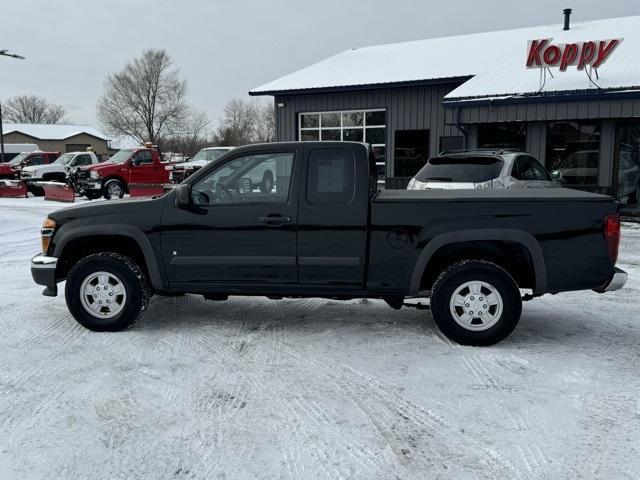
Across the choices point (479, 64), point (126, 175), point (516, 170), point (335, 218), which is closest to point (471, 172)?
point (516, 170)

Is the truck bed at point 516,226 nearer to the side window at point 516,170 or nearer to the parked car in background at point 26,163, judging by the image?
the side window at point 516,170

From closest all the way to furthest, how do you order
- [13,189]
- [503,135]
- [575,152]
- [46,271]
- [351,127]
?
[46,271] → [575,152] → [503,135] → [351,127] → [13,189]

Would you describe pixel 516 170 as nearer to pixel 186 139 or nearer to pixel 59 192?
pixel 59 192

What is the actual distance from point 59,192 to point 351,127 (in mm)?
10564

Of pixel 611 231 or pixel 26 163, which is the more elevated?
pixel 26 163

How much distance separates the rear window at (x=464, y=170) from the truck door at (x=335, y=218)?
457cm

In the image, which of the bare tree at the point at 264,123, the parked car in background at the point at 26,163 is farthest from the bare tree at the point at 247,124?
the parked car in background at the point at 26,163

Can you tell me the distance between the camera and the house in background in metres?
80.9

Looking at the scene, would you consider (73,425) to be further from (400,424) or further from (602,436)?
(602,436)

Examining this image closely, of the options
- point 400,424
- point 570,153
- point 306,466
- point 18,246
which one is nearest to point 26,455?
point 306,466

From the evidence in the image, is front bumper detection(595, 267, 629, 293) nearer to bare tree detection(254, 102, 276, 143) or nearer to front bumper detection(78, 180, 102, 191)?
front bumper detection(78, 180, 102, 191)

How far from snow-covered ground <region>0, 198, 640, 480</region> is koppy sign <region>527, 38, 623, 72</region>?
9966mm

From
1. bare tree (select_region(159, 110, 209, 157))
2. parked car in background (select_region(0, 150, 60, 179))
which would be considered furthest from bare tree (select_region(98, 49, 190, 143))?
parked car in background (select_region(0, 150, 60, 179))

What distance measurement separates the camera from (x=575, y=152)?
49.4ft
